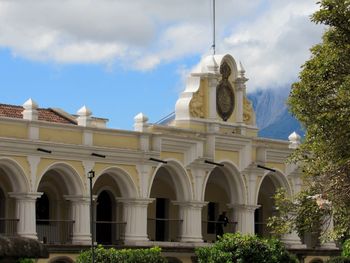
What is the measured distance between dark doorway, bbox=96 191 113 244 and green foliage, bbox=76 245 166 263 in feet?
16.8

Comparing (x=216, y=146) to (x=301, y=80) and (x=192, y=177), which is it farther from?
(x=301, y=80)

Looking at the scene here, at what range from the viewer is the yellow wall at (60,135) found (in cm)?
3747

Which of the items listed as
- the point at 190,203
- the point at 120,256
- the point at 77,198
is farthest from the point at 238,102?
the point at 120,256

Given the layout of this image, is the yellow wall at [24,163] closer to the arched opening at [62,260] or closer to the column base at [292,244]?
the arched opening at [62,260]

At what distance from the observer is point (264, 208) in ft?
161

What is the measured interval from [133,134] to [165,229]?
5611 millimetres

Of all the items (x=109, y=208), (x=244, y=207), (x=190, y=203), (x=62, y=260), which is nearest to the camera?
(x=62, y=260)

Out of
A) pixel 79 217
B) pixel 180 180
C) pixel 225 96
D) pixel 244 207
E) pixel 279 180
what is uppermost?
pixel 225 96

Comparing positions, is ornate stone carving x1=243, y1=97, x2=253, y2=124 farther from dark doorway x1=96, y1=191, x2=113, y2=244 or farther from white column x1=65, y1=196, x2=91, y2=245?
white column x1=65, y1=196, x2=91, y2=245

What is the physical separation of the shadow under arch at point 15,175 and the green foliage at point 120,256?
2.92 m

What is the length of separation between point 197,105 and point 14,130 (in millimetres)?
9477

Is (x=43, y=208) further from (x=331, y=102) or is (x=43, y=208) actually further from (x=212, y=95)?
(x=331, y=102)

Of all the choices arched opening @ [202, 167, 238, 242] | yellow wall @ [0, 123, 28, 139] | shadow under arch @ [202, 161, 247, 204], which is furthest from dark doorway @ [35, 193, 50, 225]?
shadow under arch @ [202, 161, 247, 204]

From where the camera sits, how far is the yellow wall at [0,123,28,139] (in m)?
36.1
